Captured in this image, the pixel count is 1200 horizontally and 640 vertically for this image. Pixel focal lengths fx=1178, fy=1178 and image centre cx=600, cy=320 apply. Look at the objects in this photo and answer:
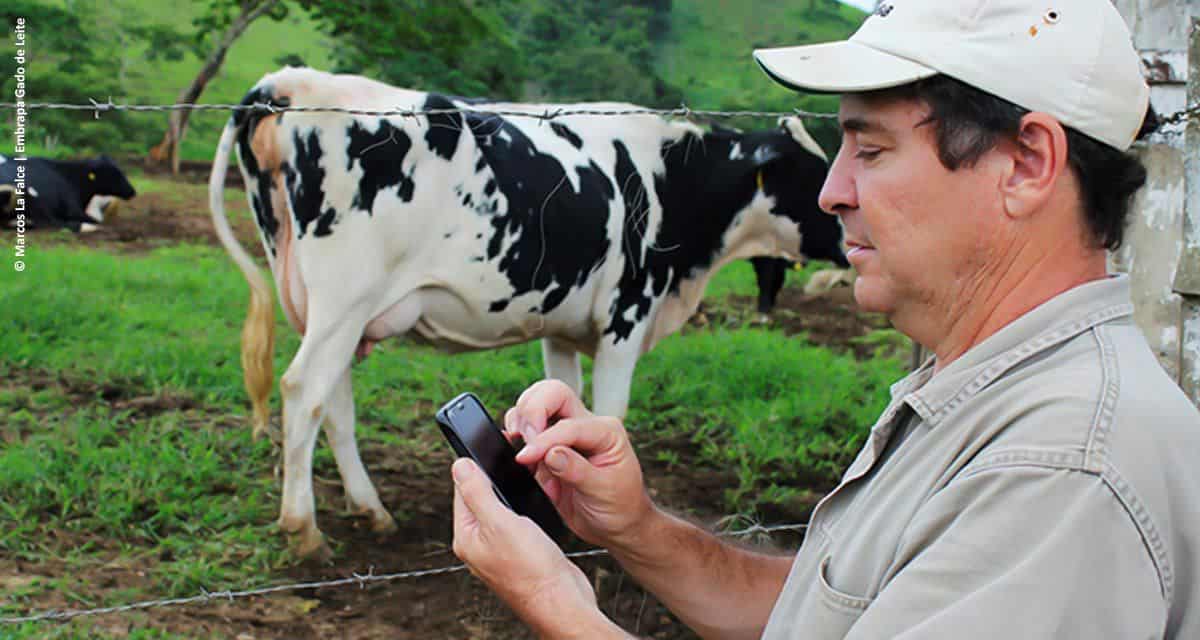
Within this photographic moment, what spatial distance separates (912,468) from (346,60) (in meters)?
12.9

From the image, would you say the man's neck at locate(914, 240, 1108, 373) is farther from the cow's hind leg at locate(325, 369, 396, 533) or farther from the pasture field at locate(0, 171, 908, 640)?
the cow's hind leg at locate(325, 369, 396, 533)

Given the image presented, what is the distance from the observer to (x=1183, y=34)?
2582 mm

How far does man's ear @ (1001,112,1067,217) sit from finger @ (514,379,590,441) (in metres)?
0.67

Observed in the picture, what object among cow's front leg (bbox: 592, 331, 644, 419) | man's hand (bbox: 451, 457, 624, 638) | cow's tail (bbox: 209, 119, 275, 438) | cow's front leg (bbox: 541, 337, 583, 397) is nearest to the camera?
man's hand (bbox: 451, 457, 624, 638)

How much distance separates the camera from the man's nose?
1.37 meters

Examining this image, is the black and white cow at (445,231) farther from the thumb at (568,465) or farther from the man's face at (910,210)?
the man's face at (910,210)

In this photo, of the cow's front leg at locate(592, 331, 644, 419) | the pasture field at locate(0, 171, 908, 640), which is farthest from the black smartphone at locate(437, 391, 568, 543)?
the cow's front leg at locate(592, 331, 644, 419)

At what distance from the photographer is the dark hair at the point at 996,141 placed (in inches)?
48.6

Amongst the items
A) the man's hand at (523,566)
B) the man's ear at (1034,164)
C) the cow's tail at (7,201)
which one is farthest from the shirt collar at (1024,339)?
the cow's tail at (7,201)

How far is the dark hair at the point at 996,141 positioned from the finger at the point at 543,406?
2.09ft

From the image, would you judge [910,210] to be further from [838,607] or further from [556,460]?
[556,460]

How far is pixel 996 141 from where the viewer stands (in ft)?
4.07

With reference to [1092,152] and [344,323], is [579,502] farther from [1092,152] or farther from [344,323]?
[344,323]

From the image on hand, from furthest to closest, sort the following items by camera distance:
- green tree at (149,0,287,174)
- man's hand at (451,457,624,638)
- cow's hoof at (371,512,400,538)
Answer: green tree at (149,0,287,174) → cow's hoof at (371,512,400,538) → man's hand at (451,457,624,638)
